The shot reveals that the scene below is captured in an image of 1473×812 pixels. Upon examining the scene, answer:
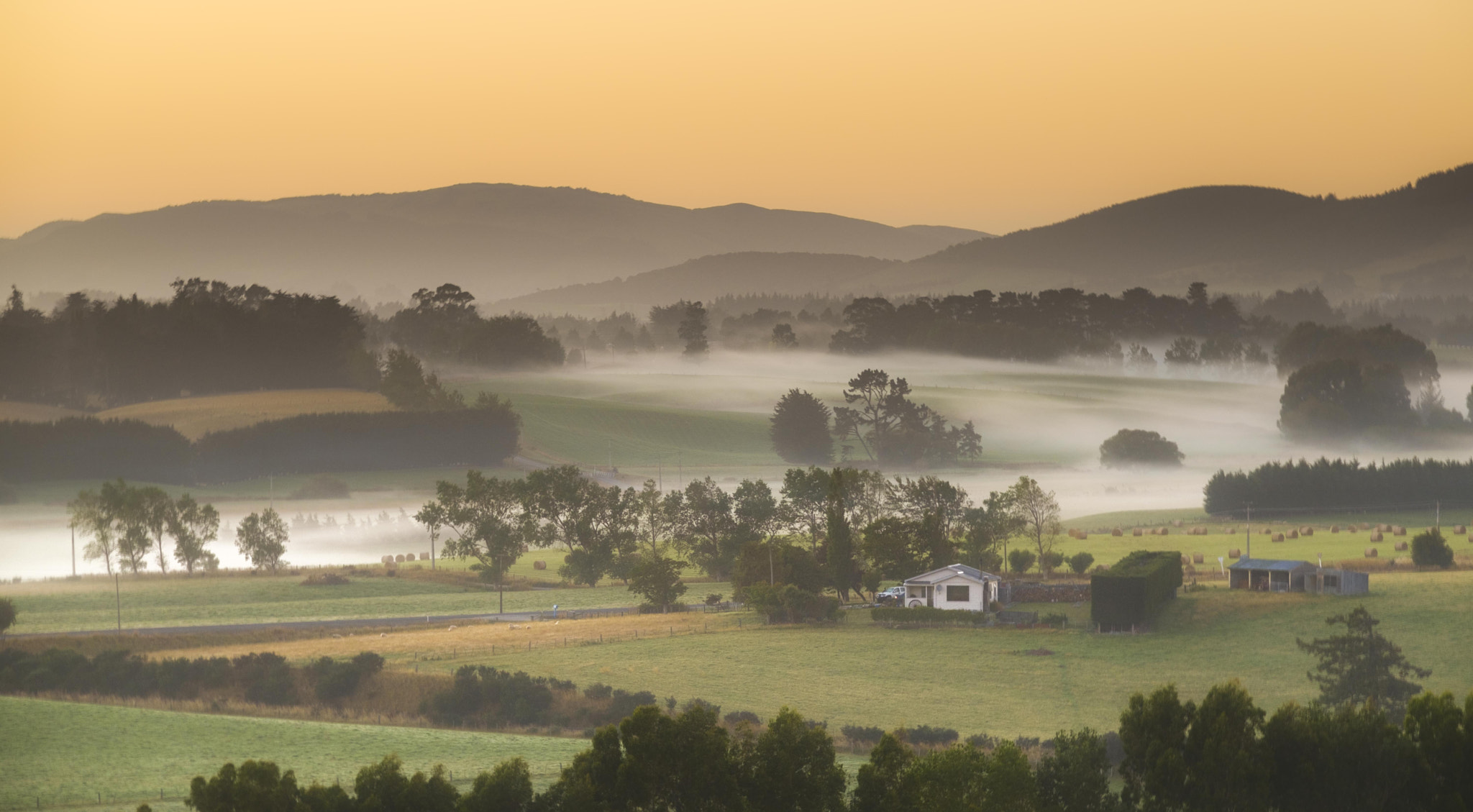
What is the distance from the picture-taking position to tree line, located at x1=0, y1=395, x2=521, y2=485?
403 ft

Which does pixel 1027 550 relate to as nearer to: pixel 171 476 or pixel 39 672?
pixel 39 672

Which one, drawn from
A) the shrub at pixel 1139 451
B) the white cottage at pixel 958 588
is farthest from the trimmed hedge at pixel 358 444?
the white cottage at pixel 958 588

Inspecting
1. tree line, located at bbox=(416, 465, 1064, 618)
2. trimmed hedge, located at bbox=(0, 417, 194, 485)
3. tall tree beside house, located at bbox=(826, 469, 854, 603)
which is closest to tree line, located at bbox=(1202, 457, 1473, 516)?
tree line, located at bbox=(416, 465, 1064, 618)

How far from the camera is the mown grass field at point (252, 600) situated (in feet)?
244

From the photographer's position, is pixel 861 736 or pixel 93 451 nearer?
pixel 861 736

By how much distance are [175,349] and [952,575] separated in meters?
113

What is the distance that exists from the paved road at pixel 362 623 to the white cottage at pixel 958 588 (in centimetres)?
1629

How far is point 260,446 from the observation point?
12681cm

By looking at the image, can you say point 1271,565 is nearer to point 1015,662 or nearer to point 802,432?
point 1015,662

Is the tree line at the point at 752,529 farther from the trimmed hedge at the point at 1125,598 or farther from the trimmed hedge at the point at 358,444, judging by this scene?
the trimmed hedge at the point at 358,444

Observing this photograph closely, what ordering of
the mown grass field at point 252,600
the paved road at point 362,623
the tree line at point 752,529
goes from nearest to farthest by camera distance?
the paved road at point 362,623, the tree line at point 752,529, the mown grass field at point 252,600

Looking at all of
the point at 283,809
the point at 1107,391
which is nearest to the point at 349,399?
the point at 1107,391

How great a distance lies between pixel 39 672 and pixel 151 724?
32.4 ft

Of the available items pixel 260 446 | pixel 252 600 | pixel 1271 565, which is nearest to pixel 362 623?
pixel 252 600
